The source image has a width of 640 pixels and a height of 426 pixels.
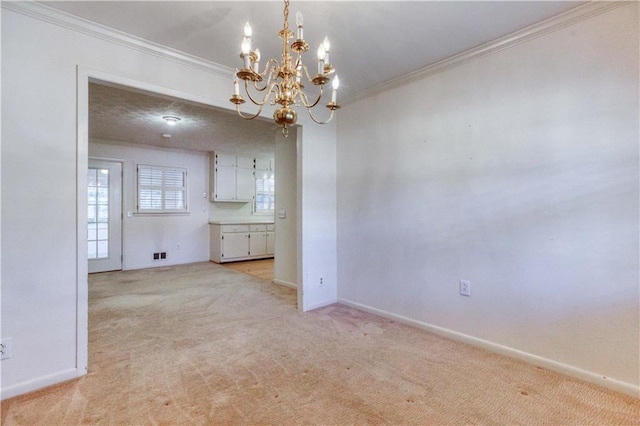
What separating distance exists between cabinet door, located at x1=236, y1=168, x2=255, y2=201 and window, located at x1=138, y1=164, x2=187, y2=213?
1.10m

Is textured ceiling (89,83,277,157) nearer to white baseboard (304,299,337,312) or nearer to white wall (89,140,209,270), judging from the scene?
white wall (89,140,209,270)

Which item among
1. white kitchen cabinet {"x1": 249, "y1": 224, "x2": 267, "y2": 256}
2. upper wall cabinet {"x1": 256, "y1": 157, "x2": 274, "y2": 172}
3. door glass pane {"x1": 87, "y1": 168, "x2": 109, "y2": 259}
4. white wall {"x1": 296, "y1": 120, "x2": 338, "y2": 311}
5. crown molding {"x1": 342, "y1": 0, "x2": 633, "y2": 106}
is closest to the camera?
crown molding {"x1": 342, "y1": 0, "x2": 633, "y2": 106}

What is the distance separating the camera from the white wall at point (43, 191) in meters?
1.88

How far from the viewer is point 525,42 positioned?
2.27 m

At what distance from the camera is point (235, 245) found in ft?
21.6

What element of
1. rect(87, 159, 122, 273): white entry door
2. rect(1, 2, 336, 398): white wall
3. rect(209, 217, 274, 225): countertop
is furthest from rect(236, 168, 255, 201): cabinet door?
rect(1, 2, 336, 398): white wall

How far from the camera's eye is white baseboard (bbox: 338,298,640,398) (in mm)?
1891

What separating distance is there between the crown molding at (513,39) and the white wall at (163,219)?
4.73 metres

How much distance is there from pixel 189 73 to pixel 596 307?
3.46m

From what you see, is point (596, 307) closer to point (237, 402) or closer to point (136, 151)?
point (237, 402)

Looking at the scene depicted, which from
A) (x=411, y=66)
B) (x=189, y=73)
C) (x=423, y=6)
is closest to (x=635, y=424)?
(x=423, y=6)

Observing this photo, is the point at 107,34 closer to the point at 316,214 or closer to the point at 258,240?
the point at 316,214

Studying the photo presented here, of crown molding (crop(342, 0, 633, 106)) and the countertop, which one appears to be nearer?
crown molding (crop(342, 0, 633, 106))

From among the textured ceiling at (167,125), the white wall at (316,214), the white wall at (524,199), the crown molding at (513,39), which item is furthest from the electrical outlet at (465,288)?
the textured ceiling at (167,125)
